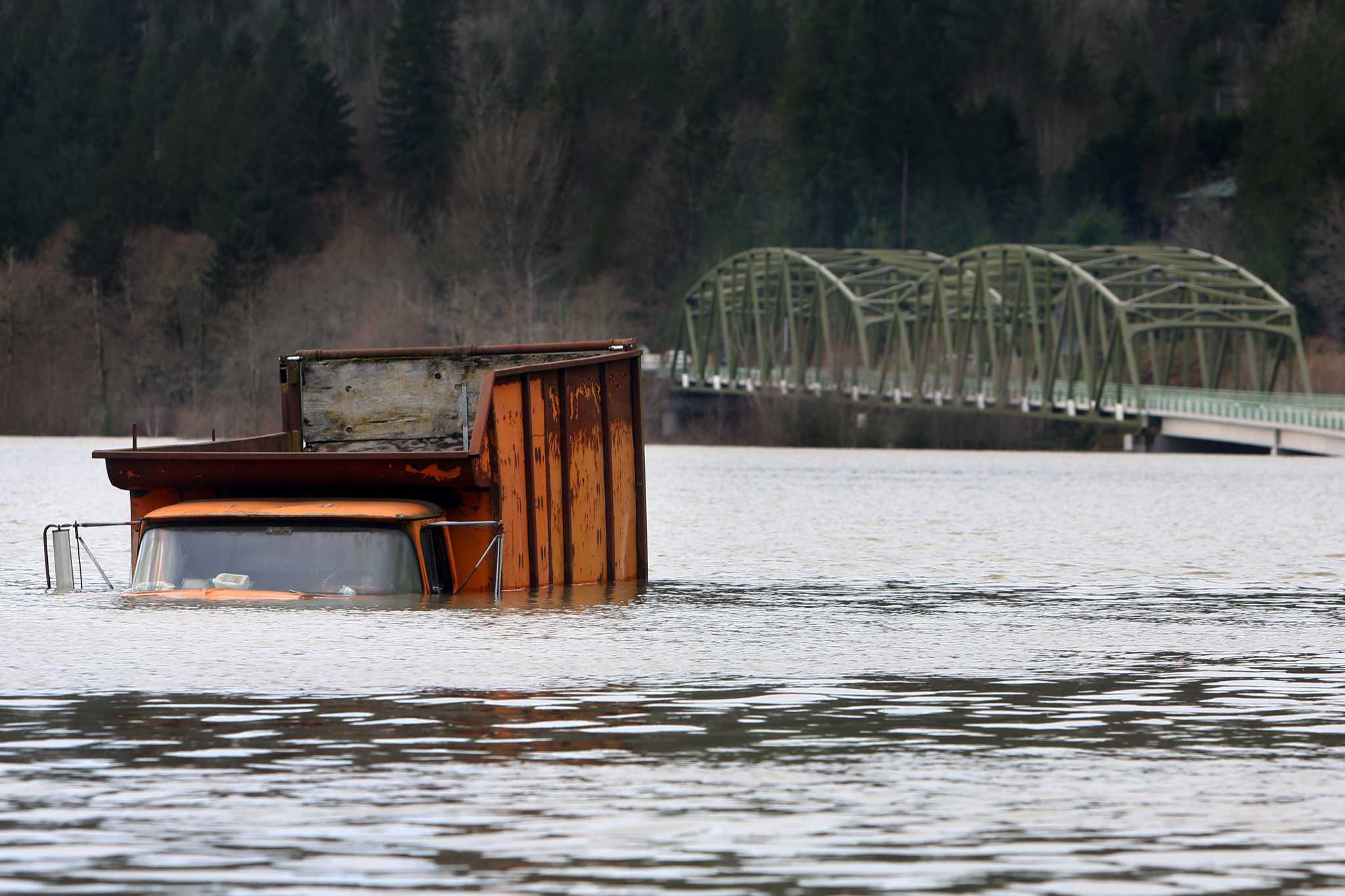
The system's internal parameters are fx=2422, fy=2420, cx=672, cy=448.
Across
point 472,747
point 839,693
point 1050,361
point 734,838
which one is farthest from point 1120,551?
point 1050,361

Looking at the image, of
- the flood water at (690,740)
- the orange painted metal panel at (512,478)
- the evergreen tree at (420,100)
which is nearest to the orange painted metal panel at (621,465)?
the flood water at (690,740)

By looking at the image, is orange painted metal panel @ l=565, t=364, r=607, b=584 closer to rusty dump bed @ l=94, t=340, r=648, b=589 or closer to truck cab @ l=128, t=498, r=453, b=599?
rusty dump bed @ l=94, t=340, r=648, b=589

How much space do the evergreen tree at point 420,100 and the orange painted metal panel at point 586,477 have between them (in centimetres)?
14944

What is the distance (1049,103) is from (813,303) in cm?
3756

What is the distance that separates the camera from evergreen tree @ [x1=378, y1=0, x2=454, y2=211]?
17150 centimetres

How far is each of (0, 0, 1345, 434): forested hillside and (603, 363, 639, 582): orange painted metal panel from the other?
3855 inches

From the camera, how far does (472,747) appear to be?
13016mm

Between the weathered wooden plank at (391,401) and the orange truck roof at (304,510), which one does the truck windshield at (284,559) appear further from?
the weathered wooden plank at (391,401)

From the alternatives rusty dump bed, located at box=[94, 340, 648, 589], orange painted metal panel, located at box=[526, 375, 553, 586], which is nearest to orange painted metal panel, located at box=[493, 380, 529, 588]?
rusty dump bed, located at box=[94, 340, 648, 589]

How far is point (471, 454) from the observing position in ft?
69.8

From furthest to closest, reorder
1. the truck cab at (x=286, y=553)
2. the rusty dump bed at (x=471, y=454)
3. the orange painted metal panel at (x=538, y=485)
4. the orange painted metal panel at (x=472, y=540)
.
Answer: the orange painted metal panel at (x=538, y=485), the orange painted metal panel at (x=472, y=540), the rusty dump bed at (x=471, y=454), the truck cab at (x=286, y=553)

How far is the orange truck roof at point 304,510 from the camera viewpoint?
2084 cm

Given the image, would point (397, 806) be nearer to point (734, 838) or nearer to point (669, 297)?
point (734, 838)

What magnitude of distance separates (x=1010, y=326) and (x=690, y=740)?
11769 centimetres
